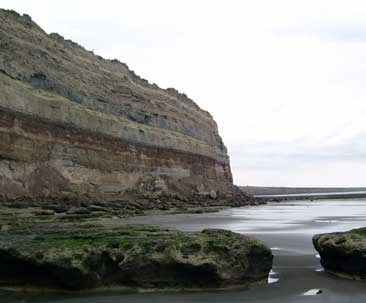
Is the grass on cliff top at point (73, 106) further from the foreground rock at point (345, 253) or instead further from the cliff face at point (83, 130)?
the foreground rock at point (345, 253)

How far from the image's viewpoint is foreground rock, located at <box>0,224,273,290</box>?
26.5 feet

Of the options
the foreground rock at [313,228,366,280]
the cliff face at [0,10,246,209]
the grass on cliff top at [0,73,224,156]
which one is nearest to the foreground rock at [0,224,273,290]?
the foreground rock at [313,228,366,280]

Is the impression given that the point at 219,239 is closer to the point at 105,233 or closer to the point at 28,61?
the point at 105,233

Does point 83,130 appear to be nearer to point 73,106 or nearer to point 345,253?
A: point 73,106

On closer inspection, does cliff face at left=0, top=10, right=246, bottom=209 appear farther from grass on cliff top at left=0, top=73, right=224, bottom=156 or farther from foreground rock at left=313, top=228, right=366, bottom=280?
foreground rock at left=313, top=228, right=366, bottom=280

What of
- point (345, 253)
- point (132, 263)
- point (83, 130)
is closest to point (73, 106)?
point (83, 130)

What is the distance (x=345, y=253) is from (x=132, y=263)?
3.78 metres

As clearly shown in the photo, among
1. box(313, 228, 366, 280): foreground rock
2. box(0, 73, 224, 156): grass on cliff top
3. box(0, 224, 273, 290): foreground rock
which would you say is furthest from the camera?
box(0, 73, 224, 156): grass on cliff top

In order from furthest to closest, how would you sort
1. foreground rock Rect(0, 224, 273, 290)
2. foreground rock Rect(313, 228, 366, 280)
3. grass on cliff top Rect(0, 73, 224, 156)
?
grass on cliff top Rect(0, 73, 224, 156), foreground rock Rect(313, 228, 366, 280), foreground rock Rect(0, 224, 273, 290)

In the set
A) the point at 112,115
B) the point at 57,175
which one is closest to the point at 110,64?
the point at 112,115

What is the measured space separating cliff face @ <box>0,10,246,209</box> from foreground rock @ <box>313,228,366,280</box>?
22011mm

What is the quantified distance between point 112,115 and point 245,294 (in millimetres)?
38875

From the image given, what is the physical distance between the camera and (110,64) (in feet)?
197

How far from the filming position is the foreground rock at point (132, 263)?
809 cm
